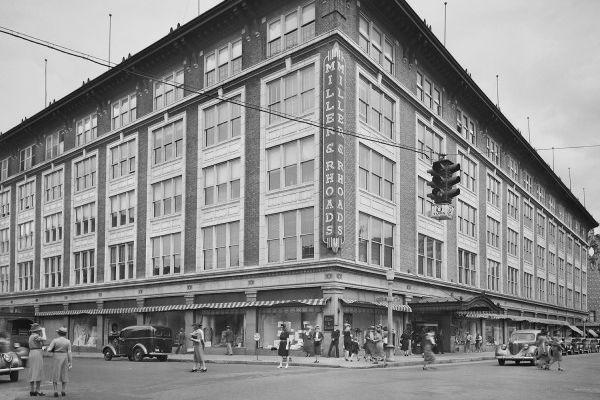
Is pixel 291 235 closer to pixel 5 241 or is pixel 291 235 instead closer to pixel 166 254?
pixel 166 254

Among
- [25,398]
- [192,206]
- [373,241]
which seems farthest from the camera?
[192,206]

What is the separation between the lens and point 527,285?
223 ft

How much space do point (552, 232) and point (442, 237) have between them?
39.9 m

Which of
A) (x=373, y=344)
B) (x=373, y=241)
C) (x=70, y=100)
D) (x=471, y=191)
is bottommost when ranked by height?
(x=373, y=344)

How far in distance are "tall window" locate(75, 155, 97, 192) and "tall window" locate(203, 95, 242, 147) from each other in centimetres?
1480

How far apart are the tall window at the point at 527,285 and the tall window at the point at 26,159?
48.7 metres

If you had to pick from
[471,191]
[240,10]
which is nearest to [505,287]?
[471,191]

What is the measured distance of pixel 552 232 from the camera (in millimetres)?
80375

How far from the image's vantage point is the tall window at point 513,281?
6150 cm

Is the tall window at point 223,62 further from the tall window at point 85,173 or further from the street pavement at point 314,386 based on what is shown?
the street pavement at point 314,386

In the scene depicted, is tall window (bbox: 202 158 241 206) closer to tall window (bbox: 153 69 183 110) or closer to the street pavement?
tall window (bbox: 153 69 183 110)

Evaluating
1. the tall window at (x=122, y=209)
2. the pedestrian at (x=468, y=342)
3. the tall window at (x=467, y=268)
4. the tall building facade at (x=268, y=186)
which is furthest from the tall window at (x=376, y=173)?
the tall window at (x=122, y=209)

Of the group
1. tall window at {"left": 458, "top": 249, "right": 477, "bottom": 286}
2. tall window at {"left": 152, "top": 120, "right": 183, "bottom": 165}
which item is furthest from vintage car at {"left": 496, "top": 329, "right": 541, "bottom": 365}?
tall window at {"left": 152, "top": 120, "right": 183, "bottom": 165}

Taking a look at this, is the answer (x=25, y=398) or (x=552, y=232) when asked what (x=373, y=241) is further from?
(x=552, y=232)
